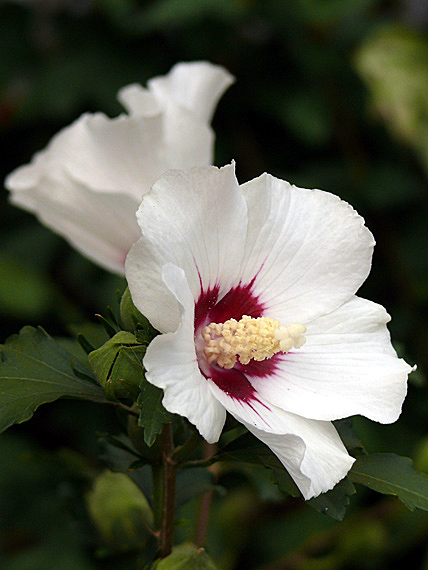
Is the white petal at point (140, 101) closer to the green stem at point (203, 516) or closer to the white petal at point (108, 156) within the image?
the white petal at point (108, 156)

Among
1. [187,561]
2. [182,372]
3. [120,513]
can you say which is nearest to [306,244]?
[182,372]

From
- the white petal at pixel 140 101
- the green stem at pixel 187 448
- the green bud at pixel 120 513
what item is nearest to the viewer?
the green stem at pixel 187 448

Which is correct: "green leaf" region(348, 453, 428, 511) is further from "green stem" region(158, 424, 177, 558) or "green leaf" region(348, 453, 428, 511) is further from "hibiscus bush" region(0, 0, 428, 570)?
"green stem" region(158, 424, 177, 558)

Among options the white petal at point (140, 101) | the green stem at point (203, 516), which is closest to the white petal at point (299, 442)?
the green stem at point (203, 516)

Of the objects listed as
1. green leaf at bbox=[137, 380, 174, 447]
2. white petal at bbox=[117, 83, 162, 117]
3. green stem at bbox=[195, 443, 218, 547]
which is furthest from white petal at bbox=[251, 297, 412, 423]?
white petal at bbox=[117, 83, 162, 117]

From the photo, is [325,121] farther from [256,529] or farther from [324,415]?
[324,415]

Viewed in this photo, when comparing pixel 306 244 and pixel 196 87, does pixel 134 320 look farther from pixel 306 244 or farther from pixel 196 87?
pixel 196 87
